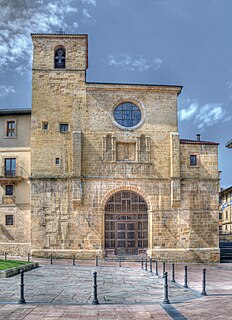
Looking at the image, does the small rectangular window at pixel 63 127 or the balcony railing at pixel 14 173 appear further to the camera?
the balcony railing at pixel 14 173

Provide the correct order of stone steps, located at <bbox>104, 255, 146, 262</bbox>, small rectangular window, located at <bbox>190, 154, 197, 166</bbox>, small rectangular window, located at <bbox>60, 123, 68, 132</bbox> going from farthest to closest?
small rectangular window, located at <bbox>190, 154, 197, 166</bbox> → small rectangular window, located at <bbox>60, 123, 68, 132</bbox> → stone steps, located at <bbox>104, 255, 146, 262</bbox>

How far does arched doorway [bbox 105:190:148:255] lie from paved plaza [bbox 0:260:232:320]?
1148 centimetres

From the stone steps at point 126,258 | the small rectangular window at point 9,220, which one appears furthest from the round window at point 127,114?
the small rectangular window at point 9,220

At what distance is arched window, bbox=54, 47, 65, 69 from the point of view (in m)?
29.5

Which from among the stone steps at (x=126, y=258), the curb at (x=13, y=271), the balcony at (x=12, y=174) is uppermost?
the balcony at (x=12, y=174)

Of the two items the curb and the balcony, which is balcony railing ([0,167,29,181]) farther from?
the curb

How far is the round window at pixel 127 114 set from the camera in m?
29.4

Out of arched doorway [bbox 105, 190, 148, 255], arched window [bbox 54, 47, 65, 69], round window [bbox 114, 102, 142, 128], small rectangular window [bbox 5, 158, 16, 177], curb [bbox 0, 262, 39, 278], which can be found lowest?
curb [bbox 0, 262, 39, 278]

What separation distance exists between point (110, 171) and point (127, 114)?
16.0 ft

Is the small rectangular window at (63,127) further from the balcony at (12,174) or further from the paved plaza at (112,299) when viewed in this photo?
the paved plaza at (112,299)

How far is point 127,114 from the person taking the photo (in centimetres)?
2945

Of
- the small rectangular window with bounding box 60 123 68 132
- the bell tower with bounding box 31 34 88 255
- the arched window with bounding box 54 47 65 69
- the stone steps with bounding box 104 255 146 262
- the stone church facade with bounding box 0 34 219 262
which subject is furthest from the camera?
the arched window with bounding box 54 47 65 69

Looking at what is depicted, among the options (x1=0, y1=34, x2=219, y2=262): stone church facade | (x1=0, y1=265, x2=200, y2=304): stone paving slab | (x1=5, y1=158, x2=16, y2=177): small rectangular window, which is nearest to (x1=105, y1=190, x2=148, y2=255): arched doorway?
(x1=0, y1=34, x2=219, y2=262): stone church facade

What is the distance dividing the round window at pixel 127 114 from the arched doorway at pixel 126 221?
5.48m
